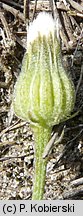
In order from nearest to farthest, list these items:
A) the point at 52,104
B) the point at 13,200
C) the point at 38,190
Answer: the point at 52,104, the point at 38,190, the point at 13,200

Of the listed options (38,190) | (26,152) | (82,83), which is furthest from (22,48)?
(38,190)

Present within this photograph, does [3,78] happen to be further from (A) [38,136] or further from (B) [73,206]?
(B) [73,206]

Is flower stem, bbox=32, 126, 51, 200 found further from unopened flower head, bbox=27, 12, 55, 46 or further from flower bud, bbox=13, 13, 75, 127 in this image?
unopened flower head, bbox=27, 12, 55, 46

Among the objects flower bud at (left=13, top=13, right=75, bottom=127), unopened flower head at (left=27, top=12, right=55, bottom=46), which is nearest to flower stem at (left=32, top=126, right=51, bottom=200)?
flower bud at (left=13, top=13, right=75, bottom=127)

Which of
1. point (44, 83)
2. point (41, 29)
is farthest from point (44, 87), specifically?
point (41, 29)

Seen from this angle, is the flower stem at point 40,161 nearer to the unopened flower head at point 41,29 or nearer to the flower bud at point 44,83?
the flower bud at point 44,83
